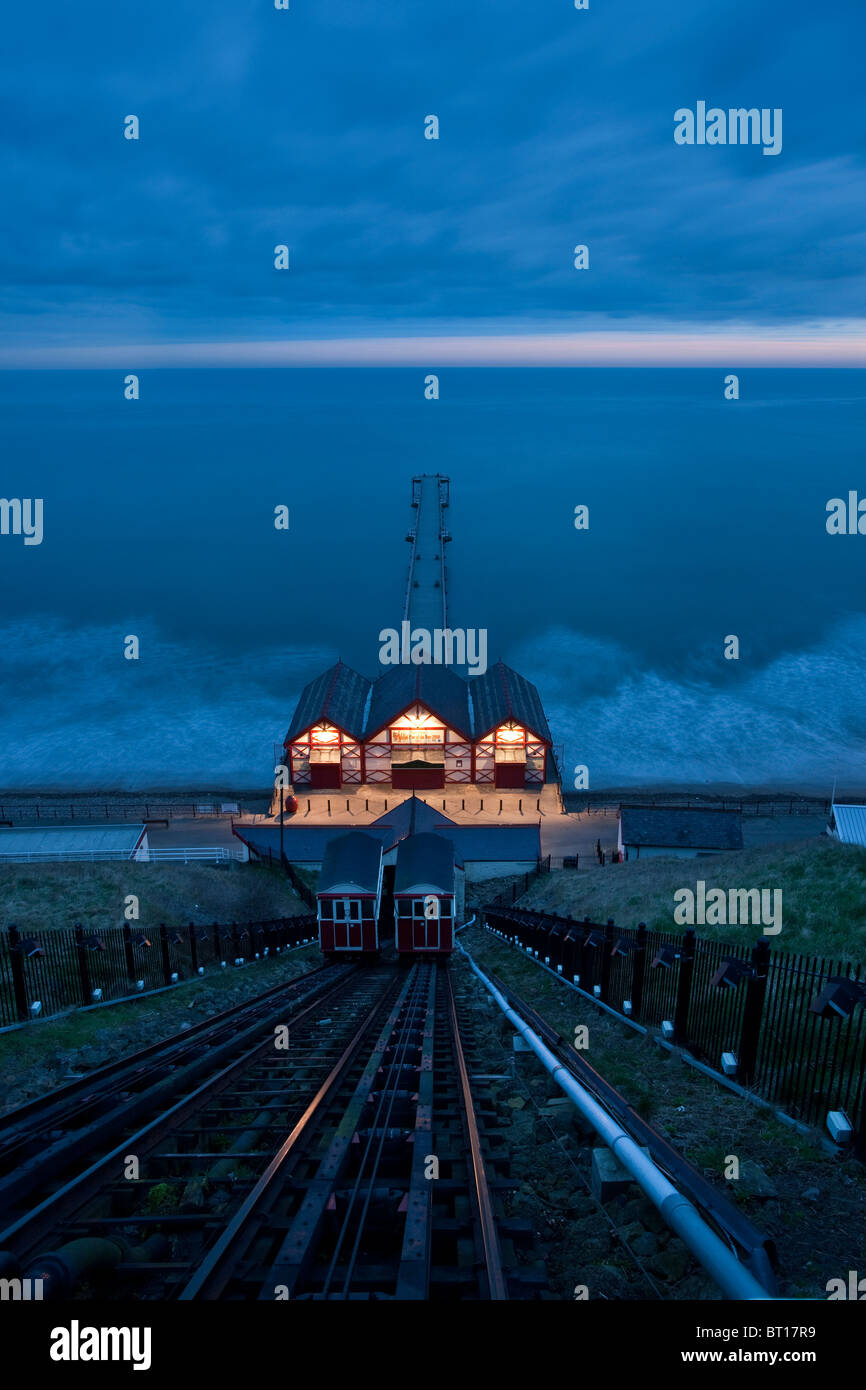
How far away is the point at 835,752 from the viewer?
59250 millimetres

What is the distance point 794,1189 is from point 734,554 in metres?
118

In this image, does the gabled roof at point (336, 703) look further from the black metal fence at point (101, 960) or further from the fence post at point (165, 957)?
the fence post at point (165, 957)

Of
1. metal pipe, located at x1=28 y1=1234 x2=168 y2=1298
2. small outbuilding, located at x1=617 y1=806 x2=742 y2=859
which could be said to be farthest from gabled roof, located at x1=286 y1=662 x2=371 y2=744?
metal pipe, located at x1=28 y1=1234 x2=168 y2=1298

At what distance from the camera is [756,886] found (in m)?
22.8

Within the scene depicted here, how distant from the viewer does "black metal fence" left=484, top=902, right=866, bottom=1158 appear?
860cm

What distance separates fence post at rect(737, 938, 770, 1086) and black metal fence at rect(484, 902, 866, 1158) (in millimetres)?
12

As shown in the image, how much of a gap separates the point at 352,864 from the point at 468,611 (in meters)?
61.8

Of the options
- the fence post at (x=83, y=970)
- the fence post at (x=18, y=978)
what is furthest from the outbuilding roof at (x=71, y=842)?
the fence post at (x=18, y=978)

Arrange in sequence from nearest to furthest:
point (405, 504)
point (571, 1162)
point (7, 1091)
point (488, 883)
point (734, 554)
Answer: point (571, 1162)
point (7, 1091)
point (488, 883)
point (734, 554)
point (405, 504)

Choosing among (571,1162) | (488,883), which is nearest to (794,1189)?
(571,1162)

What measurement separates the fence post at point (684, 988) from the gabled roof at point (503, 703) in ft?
107

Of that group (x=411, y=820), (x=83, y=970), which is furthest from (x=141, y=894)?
(x=83, y=970)

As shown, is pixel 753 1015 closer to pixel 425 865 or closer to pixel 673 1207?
pixel 673 1207
